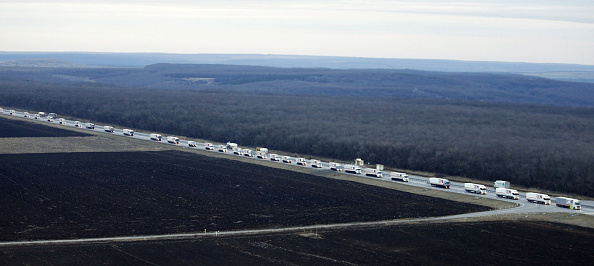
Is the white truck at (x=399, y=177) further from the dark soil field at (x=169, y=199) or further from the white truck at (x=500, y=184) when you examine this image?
the white truck at (x=500, y=184)

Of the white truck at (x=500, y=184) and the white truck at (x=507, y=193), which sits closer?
the white truck at (x=507, y=193)

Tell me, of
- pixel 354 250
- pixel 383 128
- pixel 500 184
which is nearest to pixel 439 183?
pixel 500 184

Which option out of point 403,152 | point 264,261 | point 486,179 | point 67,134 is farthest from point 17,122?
point 264,261

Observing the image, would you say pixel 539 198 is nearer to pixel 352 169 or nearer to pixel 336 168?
pixel 352 169

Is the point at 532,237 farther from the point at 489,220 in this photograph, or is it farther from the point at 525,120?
the point at 525,120

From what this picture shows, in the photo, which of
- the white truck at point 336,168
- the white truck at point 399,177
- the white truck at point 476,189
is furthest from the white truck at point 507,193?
the white truck at point 336,168
